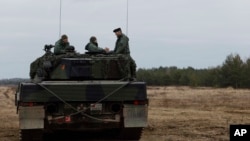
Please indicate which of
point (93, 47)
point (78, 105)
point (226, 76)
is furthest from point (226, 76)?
point (78, 105)

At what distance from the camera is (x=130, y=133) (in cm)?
1255

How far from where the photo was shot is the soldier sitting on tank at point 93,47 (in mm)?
13508

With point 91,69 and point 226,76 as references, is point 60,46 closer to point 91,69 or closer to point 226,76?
point 91,69

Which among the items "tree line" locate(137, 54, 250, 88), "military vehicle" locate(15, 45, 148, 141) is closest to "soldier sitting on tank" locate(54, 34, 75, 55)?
"military vehicle" locate(15, 45, 148, 141)

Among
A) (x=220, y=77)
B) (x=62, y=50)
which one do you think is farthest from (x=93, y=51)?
(x=220, y=77)

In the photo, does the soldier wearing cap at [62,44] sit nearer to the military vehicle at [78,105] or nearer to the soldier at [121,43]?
the military vehicle at [78,105]

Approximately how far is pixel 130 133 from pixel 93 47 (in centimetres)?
245

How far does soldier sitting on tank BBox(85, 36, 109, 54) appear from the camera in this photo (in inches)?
532

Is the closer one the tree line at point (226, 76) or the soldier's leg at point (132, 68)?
the soldier's leg at point (132, 68)

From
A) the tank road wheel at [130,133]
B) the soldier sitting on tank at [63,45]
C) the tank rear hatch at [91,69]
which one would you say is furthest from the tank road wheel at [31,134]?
the soldier sitting on tank at [63,45]

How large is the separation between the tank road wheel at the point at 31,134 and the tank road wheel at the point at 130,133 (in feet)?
6.23

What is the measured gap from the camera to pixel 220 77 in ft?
264

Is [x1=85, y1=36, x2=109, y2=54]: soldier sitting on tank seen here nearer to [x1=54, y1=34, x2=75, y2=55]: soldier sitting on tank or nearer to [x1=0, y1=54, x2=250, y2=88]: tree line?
[x1=54, y1=34, x2=75, y2=55]: soldier sitting on tank

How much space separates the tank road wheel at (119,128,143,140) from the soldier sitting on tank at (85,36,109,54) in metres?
2.16
